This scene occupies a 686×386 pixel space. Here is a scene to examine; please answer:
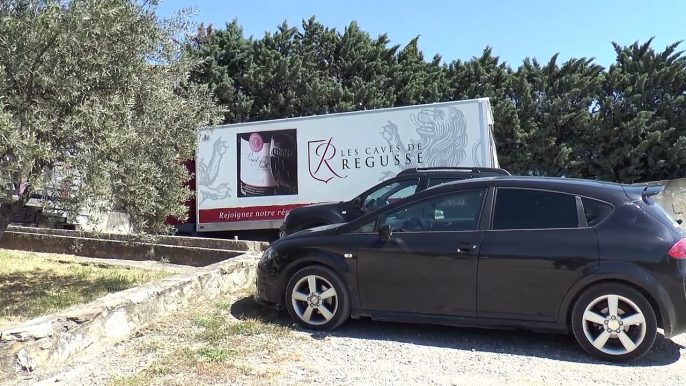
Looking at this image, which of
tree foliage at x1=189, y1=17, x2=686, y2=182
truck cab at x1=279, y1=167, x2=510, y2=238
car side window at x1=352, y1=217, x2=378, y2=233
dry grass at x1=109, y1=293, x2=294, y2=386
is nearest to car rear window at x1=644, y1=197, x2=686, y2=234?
car side window at x1=352, y1=217, x2=378, y2=233

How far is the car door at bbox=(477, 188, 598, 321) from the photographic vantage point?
466 centimetres

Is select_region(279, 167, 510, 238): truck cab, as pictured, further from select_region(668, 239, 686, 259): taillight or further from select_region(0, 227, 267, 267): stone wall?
select_region(668, 239, 686, 259): taillight

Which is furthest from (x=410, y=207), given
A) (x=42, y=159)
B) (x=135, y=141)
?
(x=42, y=159)

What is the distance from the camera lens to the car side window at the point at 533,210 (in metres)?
4.85

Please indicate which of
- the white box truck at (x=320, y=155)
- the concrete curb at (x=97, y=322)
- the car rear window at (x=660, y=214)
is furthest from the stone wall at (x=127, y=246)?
the car rear window at (x=660, y=214)

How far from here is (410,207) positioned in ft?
17.6

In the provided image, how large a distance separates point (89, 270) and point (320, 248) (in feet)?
18.9

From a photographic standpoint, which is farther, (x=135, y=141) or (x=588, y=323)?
(x=135, y=141)

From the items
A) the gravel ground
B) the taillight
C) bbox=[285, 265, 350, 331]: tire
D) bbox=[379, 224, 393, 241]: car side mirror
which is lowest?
the gravel ground

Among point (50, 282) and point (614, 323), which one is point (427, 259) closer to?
point (614, 323)

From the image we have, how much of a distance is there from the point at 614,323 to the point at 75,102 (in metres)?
5.33

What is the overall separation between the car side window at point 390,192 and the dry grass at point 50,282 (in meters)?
3.44

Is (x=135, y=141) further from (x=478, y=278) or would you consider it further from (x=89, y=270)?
(x=89, y=270)

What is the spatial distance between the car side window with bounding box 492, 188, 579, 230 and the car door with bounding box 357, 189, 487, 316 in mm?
188
